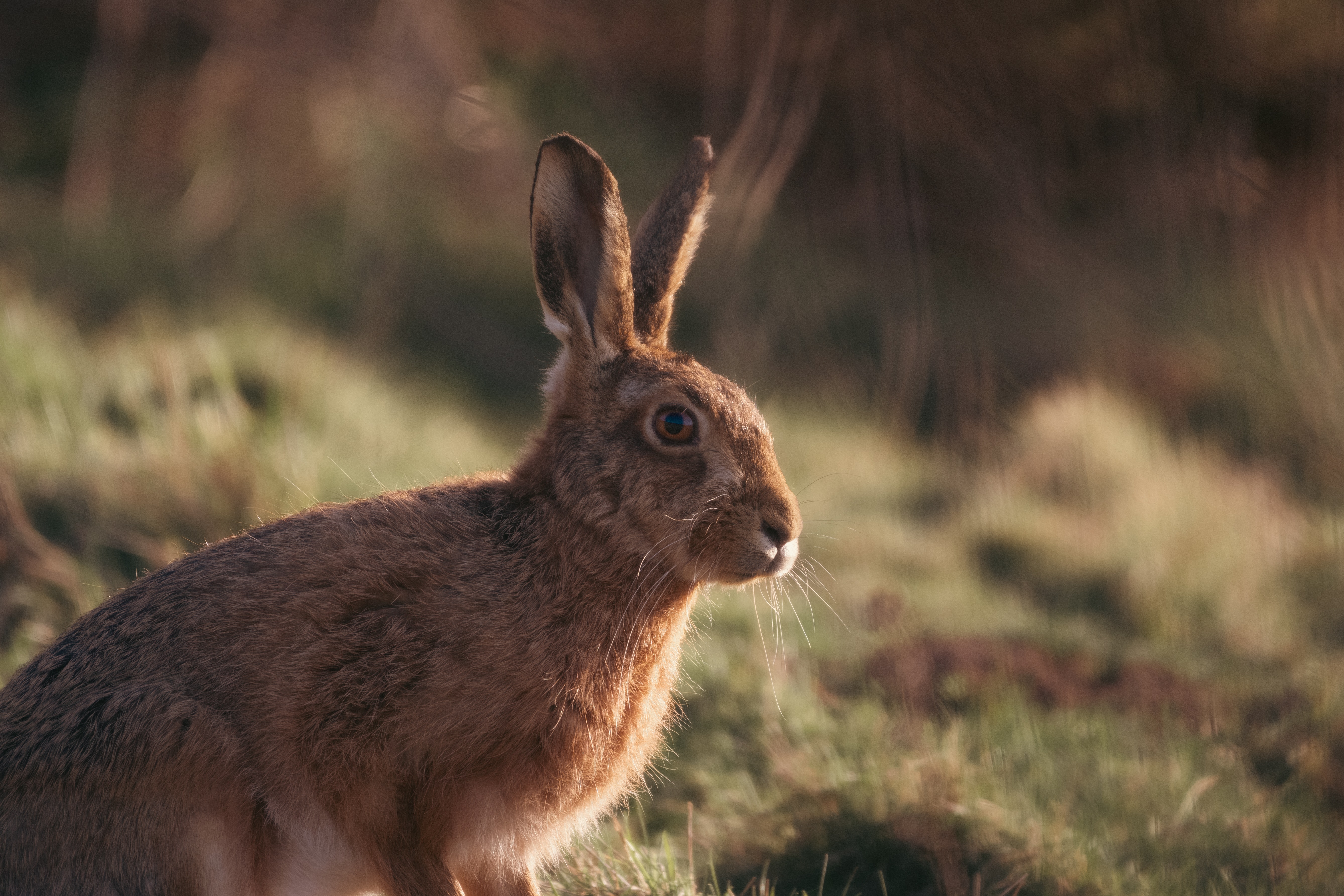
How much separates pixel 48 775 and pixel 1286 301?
276 cm

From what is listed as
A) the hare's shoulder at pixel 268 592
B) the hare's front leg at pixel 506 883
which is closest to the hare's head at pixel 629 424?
the hare's shoulder at pixel 268 592

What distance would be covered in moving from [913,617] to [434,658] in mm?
2997

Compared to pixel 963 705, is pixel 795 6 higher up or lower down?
higher up

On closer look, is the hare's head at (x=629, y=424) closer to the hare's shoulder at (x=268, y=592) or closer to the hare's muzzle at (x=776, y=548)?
the hare's muzzle at (x=776, y=548)

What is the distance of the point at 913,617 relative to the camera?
5.11m

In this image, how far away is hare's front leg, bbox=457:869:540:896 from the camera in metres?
2.84

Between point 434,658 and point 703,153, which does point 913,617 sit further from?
point 434,658

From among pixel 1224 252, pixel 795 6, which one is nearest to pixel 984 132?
pixel 1224 252

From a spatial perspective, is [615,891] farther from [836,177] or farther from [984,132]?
[836,177]

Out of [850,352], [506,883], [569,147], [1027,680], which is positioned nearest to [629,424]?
[569,147]

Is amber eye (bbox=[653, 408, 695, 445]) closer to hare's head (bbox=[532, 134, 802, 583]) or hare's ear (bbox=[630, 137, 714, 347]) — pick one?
hare's head (bbox=[532, 134, 802, 583])

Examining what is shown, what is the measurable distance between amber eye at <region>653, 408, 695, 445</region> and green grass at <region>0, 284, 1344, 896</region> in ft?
2.00

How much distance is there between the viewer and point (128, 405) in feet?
16.3

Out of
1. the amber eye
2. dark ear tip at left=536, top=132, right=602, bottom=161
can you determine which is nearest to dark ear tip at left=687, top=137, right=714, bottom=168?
dark ear tip at left=536, top=132, right=602, bottom=161
